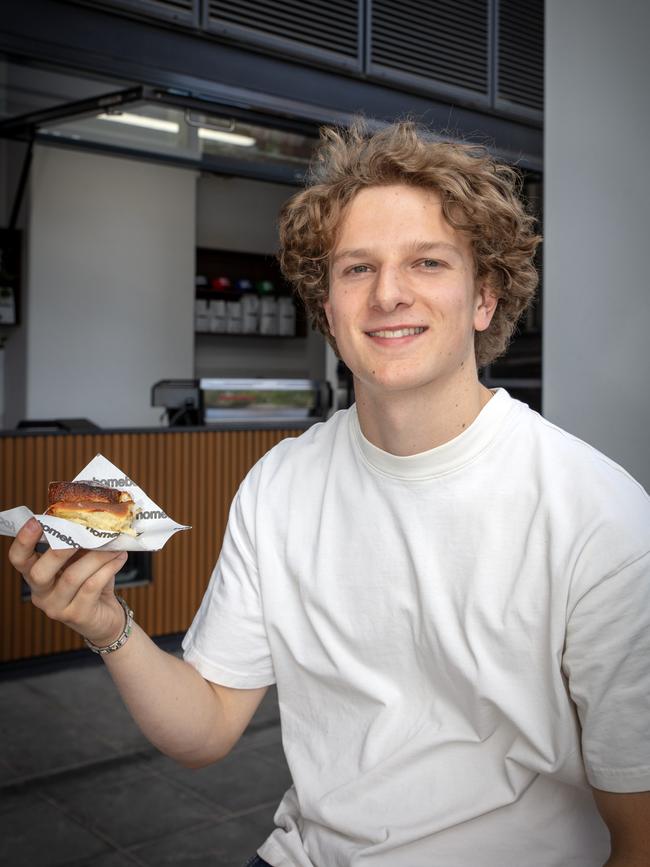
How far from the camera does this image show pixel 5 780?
3.33m

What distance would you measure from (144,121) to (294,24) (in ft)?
4.56

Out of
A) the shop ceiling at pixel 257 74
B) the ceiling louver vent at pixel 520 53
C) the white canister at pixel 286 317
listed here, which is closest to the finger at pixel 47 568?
the shop ceiling at pixel 257 74

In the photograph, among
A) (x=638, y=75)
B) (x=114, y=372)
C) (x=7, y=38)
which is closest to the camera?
(x=638, y=75)

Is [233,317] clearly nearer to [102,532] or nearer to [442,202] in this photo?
[442,202]

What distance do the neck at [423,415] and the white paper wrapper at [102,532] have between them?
0.96ft

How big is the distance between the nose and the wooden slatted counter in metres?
3.45

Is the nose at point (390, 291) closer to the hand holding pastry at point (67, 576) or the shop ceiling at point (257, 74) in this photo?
the hand holding pastry at point (67, 576)

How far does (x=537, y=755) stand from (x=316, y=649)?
12.5 inches

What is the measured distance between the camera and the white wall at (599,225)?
1954 mm

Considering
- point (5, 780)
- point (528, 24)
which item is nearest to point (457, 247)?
point (5, 780)

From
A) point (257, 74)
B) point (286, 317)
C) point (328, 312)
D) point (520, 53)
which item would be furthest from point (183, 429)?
point (286, 317)

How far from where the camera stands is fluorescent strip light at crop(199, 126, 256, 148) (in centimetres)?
556

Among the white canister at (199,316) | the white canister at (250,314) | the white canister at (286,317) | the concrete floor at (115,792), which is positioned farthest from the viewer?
the white canister at (286,317)

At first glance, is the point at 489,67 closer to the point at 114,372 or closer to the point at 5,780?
the point at 114,372
